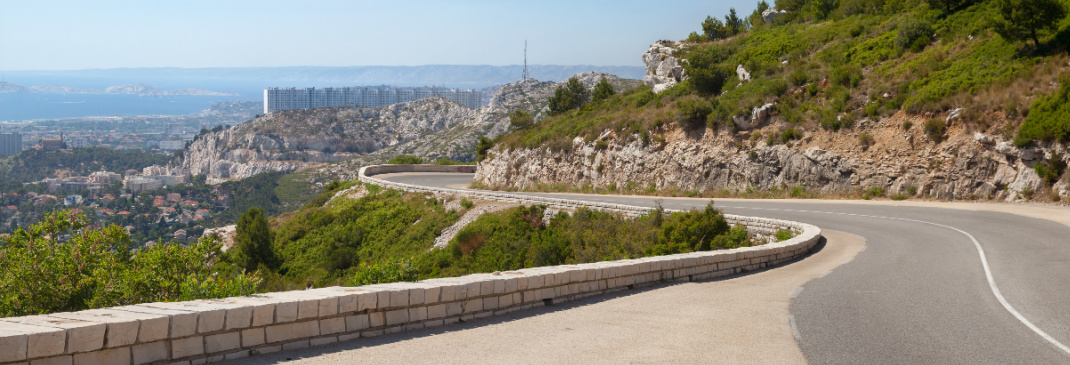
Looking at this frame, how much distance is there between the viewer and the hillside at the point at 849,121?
2500cm

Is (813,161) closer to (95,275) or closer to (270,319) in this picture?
(95,275)

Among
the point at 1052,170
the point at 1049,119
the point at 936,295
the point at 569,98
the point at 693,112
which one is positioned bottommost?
the point at 936,295

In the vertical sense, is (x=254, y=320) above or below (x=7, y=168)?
above

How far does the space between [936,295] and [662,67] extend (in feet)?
142

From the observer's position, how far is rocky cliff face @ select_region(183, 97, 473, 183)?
17300 cm

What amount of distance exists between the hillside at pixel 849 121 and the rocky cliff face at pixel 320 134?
134 m

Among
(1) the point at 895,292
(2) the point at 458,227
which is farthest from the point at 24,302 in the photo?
(2) the point at 458,227

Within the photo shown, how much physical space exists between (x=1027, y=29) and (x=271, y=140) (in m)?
174

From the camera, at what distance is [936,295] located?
995cm

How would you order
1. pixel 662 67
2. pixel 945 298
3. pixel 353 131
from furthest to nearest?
pixel 353 131
pixel 662 67
pixel 945 298

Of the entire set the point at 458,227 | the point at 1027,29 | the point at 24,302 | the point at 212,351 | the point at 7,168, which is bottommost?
the point at 7,168

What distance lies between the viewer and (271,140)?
17850 cm

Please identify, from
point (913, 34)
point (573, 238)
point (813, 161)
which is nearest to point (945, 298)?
point (573, 238)

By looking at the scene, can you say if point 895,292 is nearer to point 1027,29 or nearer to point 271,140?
point 1027,29
